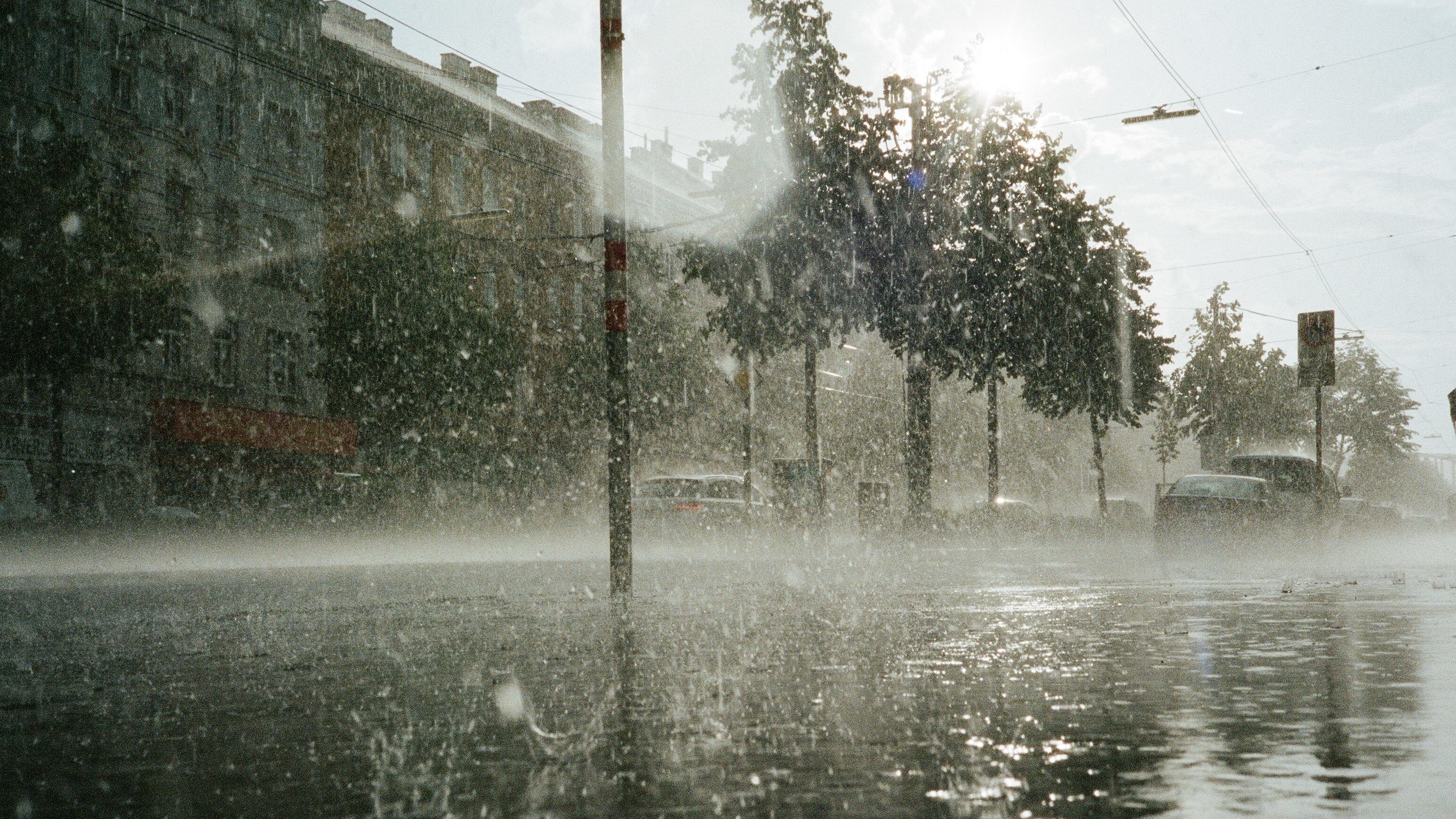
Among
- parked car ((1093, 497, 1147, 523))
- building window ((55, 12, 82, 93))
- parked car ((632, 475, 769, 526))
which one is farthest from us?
parked car ((1093, 497, 1147, 523))

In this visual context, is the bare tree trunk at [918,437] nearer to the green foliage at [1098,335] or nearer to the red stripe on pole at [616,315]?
the green foliage at [1098,335]

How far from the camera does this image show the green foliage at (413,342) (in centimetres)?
3400

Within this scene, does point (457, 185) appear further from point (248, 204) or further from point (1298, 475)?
point (1298, 475)

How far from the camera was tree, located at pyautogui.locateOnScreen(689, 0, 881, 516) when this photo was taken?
26.1 m

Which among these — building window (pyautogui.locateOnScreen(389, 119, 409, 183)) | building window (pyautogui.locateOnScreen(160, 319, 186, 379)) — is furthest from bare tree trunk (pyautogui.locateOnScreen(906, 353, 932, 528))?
building window (pyautogui.locateOnScreen(389, 119, 409, 183))

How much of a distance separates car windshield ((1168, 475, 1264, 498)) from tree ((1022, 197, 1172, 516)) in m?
5.18

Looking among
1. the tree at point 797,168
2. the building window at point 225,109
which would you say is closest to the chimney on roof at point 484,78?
the building window at point 225,109

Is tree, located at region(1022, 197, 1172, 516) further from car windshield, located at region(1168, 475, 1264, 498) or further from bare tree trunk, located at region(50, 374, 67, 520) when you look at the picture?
bare tree trunk, located at region(50, 374, 67, 520)

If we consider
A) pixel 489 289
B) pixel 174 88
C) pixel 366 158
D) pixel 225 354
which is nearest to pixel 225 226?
pixel 225 354

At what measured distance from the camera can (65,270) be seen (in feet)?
Answer: 84.0

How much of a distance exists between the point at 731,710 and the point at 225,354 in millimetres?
32654

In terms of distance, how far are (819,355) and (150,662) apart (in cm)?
6399

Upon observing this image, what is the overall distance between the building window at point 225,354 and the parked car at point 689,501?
47.1 ft

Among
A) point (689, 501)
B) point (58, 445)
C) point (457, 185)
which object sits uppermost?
point (457, 185)
